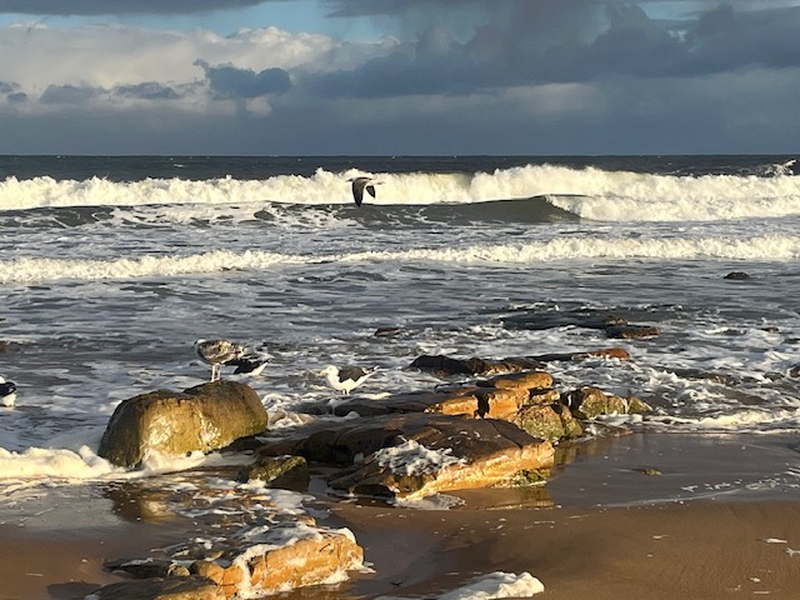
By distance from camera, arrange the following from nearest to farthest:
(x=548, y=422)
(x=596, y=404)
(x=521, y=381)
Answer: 1. (x=548, y=422)
2. (x=521, y=381)
3. (x=596, y=404)

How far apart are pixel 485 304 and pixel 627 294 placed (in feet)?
8.80

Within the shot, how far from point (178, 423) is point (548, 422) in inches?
110

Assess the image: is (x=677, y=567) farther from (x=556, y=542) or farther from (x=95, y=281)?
(x=95, y=281)

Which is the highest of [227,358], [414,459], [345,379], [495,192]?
[495,192]

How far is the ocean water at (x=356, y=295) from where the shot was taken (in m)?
10.3

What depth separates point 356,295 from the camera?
17.3 m

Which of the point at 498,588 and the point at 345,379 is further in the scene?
the point at 345,379

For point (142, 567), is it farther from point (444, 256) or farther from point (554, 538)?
point (444, 256)

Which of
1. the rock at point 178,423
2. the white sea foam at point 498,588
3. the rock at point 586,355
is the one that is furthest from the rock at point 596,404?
the white sea foam at point 498,588

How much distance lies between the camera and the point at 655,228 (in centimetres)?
3147

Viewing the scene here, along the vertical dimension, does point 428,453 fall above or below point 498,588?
above

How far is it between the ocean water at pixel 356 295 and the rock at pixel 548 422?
92cm

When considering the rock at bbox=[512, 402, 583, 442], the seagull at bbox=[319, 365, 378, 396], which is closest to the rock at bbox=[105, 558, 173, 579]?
the rock at bbox=[512, 402, 583, 442]

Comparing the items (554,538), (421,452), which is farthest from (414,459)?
(554,538)
